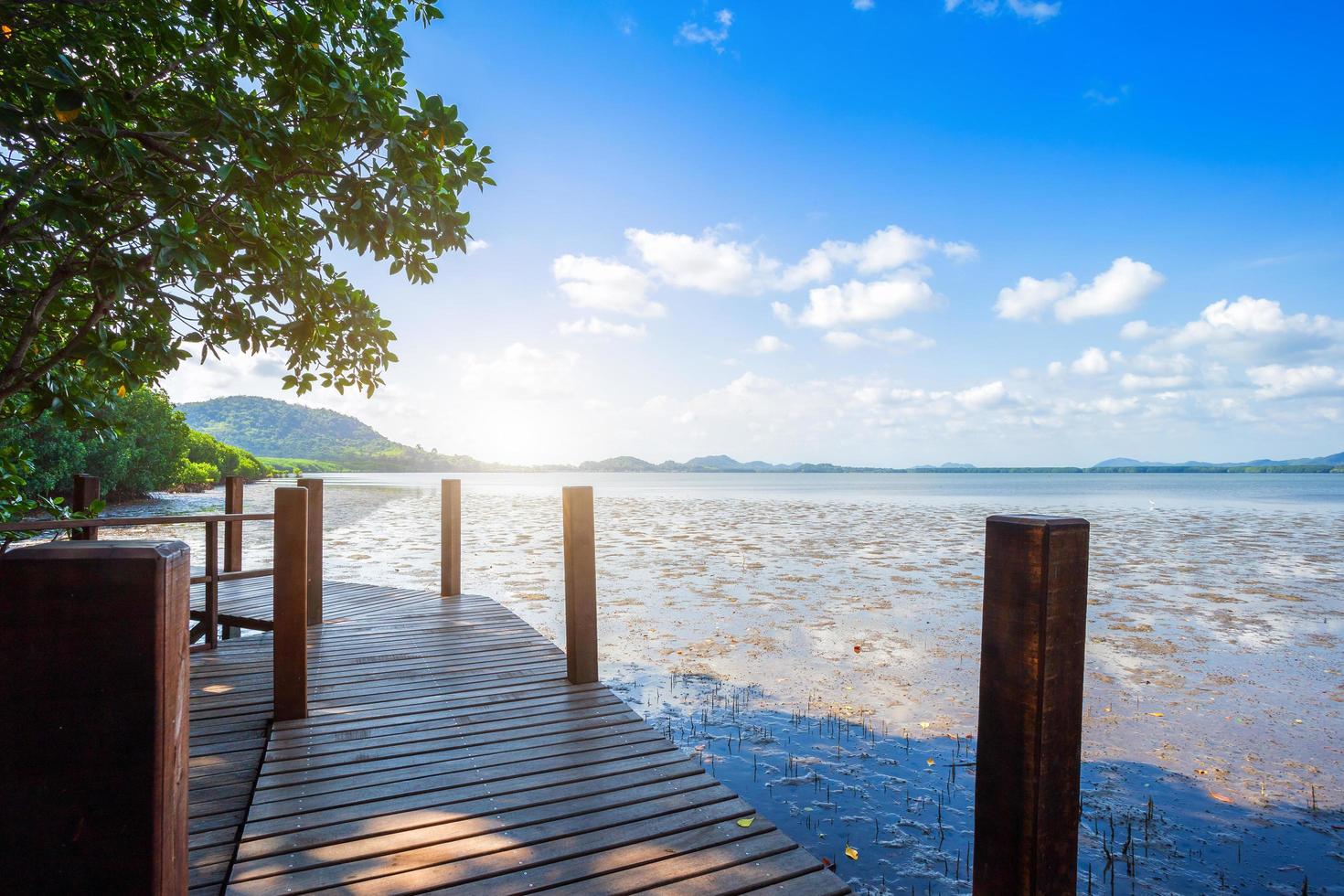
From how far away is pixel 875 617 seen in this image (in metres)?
11.4

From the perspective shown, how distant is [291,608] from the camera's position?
4.60 metres

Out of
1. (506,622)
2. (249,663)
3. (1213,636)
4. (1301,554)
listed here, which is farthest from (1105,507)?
(249,663)

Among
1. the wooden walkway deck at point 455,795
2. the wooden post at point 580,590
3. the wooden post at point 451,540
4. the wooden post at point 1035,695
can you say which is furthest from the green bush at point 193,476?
the wooden post at point 1035,695

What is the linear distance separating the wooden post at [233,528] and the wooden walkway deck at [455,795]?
108 inches

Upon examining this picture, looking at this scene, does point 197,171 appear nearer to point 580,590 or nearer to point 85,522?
point 85,522

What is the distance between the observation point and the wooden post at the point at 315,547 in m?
6.76

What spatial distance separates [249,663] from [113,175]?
3.96m

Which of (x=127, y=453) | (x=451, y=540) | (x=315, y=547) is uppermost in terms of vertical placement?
(x=127, y=453)

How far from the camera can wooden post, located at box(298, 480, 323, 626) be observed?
6.76 meters

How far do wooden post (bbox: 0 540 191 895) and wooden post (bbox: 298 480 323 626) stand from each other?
6.03 m

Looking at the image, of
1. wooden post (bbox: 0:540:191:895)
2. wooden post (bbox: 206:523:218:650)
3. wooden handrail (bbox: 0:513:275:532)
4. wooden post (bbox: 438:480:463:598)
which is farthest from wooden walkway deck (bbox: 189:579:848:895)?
wooden post (bbox: 438:480:463:598)

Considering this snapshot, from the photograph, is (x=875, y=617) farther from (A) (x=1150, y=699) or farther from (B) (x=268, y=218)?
(B) (x=268, y=218)

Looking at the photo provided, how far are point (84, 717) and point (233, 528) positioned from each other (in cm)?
915

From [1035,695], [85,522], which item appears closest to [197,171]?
[85,522]
